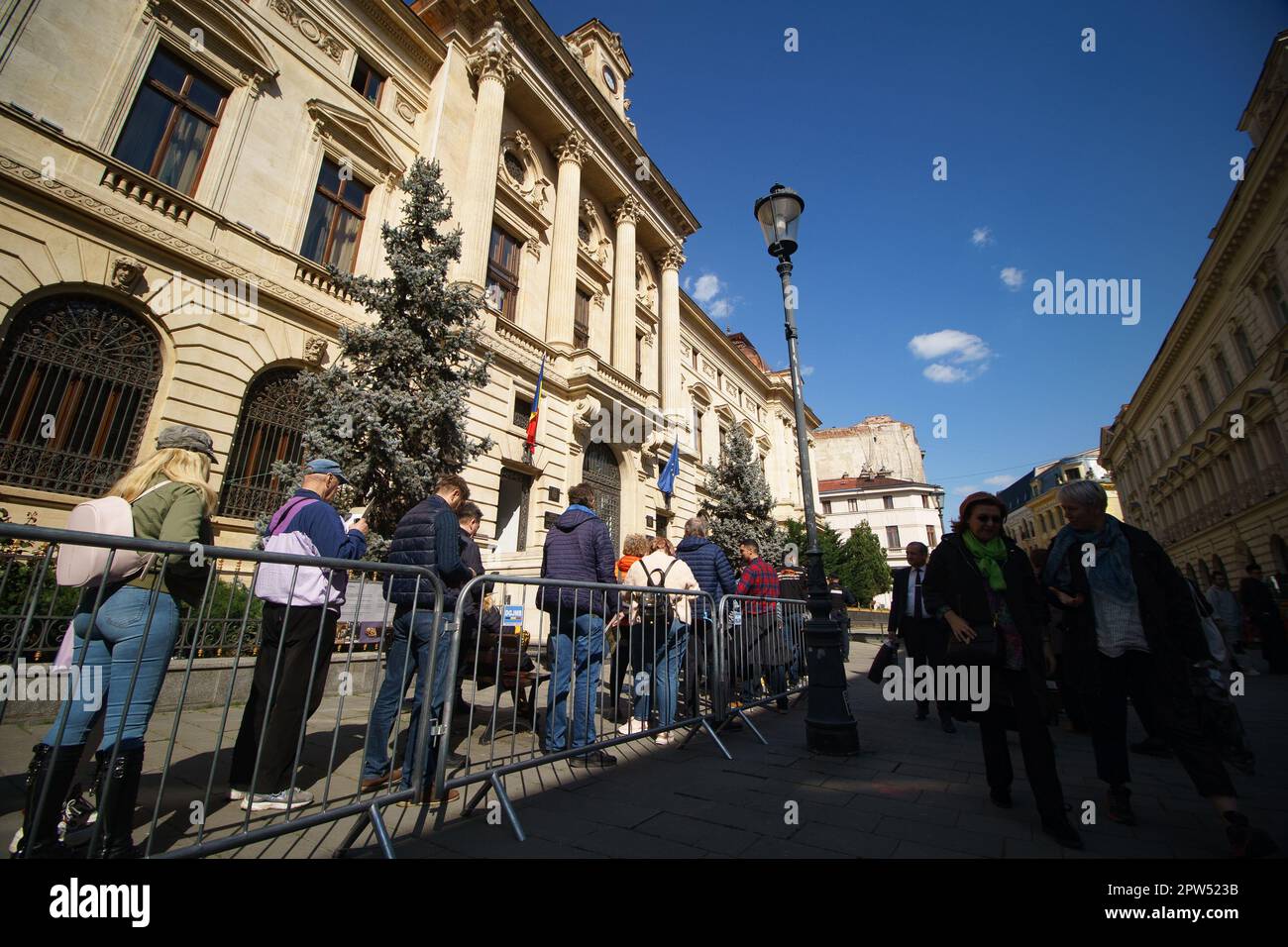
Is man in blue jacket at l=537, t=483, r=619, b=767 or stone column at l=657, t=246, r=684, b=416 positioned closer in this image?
man in blue jacket at l=537, t=483, r=619, b=767

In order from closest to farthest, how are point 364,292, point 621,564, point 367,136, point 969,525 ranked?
1. point 969,525
2. point 621,564
3. point 364,292
4. point 367,136

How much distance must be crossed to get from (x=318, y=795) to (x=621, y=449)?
46.7 ft

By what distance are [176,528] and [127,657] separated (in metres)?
0.57

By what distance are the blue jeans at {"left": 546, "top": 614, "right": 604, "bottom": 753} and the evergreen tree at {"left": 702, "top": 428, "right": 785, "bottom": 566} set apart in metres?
18.0

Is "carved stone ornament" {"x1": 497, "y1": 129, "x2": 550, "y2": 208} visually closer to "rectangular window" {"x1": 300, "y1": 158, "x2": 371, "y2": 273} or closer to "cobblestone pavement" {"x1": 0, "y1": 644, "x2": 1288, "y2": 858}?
"rectangular window" {"x1": 300, "y1": 158, "x2": 371, "y2": 273}

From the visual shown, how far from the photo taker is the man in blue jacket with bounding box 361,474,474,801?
10.2 feet

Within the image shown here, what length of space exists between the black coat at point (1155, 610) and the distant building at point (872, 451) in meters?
55.8

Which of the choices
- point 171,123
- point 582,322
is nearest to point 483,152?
point 582,322

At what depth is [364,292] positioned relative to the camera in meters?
9.14

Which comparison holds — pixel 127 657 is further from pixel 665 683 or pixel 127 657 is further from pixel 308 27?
pixel 308 27

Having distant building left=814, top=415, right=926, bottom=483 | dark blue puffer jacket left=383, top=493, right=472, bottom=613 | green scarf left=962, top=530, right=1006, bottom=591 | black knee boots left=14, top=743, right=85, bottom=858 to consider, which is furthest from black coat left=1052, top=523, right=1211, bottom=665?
distant building left=814, top=415, right=926, bottom=483
